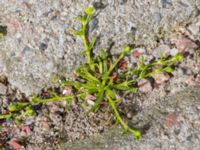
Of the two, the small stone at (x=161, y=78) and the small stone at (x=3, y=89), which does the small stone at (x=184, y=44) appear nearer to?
the small stone at (x=161, y=78)

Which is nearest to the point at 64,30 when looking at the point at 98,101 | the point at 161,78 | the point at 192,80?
the point at 98,101

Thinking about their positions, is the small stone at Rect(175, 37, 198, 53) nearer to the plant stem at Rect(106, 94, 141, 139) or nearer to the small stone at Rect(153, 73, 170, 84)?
the small stone at Rect(153, 73, 170, 84)

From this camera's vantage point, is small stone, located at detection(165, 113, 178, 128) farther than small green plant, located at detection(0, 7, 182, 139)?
No

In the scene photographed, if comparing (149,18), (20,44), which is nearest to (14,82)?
(20,44)

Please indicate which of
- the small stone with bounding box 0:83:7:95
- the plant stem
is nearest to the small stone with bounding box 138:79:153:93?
the plant stem

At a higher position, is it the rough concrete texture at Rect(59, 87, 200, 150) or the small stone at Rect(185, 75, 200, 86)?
the small stone at Rect(185, 75, 200, 86)

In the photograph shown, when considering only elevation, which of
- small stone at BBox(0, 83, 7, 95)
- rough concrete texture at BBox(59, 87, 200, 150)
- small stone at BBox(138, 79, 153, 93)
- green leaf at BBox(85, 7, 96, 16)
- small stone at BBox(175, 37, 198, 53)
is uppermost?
green leaf at BBox(85, 7, 96, 16)

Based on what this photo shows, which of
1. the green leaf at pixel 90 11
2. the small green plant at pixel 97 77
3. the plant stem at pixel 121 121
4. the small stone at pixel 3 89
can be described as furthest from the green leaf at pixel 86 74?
the small stone at pixel 3 89
